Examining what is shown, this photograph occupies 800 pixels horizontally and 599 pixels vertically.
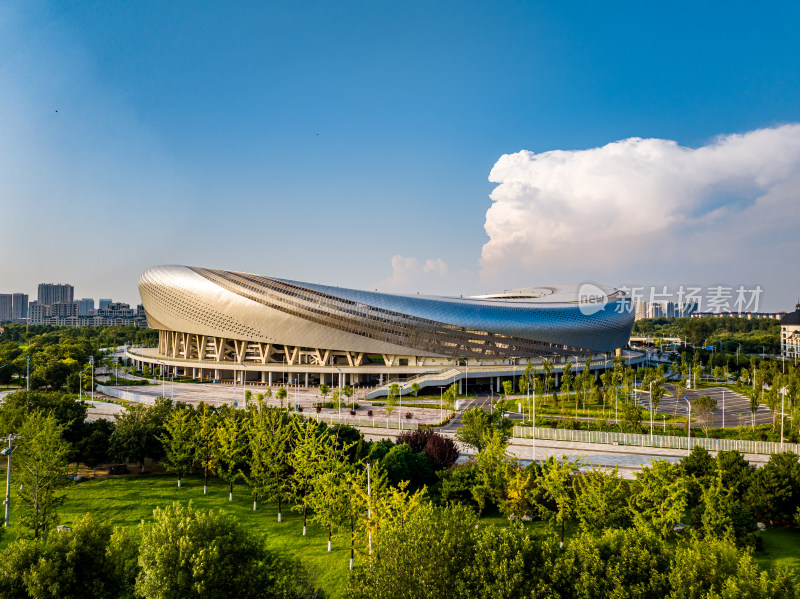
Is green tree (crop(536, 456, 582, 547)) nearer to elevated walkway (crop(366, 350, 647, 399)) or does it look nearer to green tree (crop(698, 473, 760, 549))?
green tree (crop(698, 473, 760, 549))

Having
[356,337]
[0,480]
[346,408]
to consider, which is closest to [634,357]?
[356,337]

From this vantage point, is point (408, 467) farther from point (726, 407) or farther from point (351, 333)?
point (351, 333)

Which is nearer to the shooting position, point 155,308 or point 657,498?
point 657,498

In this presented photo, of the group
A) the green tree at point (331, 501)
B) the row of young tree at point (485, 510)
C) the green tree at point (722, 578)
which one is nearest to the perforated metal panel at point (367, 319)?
the row of young tree at point (485, 510)

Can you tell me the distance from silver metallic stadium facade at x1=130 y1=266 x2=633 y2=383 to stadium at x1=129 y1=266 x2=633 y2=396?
15 centimetres

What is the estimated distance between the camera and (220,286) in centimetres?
7606

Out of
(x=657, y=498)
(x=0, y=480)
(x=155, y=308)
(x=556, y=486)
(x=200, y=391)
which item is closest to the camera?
(x=657, y=498)

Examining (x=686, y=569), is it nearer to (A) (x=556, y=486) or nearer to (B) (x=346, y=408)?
(A) (x=556, y=486)

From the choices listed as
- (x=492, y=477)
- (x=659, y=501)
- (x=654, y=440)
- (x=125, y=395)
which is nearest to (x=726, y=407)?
(x=654, y=440)

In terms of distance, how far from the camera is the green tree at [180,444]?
27578 mm

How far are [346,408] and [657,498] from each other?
36.1m

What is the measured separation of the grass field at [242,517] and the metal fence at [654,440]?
11853 mm

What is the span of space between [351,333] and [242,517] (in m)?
46.8

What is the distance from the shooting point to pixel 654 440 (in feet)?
116
